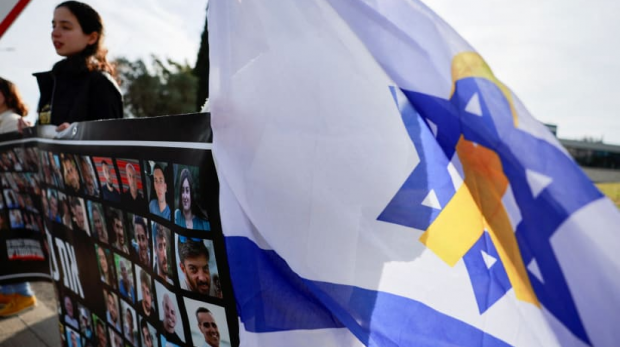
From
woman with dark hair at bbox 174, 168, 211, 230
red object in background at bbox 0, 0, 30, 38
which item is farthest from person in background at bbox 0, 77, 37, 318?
woman with dark hair at bbox 174, 168, 211, 230

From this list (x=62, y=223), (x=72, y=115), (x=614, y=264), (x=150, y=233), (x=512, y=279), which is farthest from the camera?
(x=72, y=115)

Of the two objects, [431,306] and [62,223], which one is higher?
[431,306]

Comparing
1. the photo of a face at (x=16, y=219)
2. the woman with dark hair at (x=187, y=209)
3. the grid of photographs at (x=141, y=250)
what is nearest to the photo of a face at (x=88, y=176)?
the grid of photographs at (x=141, y=250)

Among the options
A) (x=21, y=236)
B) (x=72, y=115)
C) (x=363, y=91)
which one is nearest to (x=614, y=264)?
(x=363, y=91)

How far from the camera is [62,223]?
2.29 m

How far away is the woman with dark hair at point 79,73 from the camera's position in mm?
2516

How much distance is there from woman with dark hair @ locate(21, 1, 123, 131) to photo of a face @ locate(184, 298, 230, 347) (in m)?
1.52

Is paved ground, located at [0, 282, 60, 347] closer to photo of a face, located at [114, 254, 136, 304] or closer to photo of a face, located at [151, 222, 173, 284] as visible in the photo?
photo of a face, located at [114, 254, 136, 304]

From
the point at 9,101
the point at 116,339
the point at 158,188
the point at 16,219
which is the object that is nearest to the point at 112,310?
the point at 116,339

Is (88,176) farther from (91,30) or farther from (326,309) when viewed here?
(326,309)

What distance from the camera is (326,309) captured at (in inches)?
46.4

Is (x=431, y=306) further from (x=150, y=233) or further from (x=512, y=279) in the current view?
(x=150, y=233)

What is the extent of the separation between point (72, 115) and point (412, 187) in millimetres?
2069

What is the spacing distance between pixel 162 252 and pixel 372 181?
757 mm
